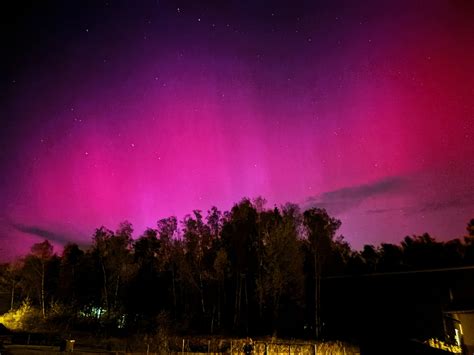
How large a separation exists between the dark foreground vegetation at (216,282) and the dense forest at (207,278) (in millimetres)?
89

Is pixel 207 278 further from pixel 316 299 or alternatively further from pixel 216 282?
pixel 316 299

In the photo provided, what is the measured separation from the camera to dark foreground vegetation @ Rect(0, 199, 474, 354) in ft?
101

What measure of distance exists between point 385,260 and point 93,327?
35.3 m

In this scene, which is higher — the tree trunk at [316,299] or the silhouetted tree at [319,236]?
the silhouetted tree at [319,236]

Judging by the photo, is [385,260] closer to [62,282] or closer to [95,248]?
[95,248]

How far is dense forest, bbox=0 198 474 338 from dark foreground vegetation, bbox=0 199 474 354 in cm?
9

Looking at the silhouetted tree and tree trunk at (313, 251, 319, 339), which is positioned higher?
the silhouetted tree

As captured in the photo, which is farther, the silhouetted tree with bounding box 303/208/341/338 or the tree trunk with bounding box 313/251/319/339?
the silhouetted tree with bounding box 303/208/341/338

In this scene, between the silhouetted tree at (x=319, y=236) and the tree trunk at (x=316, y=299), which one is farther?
the silhouetted tree at (x=319, y=236)

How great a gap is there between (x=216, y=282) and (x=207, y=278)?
0.93 meters

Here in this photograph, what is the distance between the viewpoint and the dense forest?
31.2m

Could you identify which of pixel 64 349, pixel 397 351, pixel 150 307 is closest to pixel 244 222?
pixel 150 307

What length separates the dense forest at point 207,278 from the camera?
31156mm

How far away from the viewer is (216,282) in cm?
3472
